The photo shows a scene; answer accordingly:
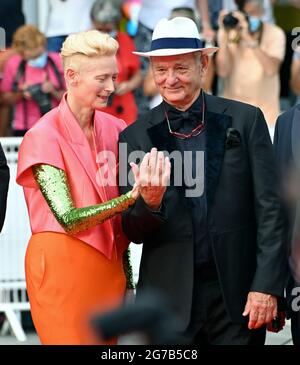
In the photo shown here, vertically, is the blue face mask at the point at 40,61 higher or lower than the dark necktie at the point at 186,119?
lower

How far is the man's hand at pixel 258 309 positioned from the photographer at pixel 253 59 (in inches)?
158

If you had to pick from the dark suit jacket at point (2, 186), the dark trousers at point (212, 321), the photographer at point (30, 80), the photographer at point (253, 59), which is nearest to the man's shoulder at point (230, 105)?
the dark trousers at point (212, 321)

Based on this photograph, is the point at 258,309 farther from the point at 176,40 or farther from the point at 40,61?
the point at 40,61

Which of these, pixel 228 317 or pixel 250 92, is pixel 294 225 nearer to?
pixel 228 317

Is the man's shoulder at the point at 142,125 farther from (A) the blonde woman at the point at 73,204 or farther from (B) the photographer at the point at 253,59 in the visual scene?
(B) the photographer at the point at 253,59

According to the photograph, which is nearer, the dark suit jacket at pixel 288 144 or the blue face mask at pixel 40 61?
the dark suit jacket at pixel 288 144

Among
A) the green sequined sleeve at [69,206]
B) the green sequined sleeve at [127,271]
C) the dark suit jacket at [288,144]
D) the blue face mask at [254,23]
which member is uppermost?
the blue face mask at [254,23]

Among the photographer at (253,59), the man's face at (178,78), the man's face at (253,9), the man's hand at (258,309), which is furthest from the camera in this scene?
the man's face at (253,9)

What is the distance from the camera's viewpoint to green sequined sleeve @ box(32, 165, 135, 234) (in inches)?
145

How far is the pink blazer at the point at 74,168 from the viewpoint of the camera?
3.83m

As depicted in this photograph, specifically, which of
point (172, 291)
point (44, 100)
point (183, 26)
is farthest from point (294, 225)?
point (44, 100)

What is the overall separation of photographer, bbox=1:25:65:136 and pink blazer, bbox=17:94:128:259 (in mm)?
3612

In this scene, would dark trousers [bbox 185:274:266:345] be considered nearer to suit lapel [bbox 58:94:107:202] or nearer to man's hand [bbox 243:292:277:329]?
man's hand [bbox 243:292:277:329]

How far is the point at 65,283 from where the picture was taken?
3.84 metres
